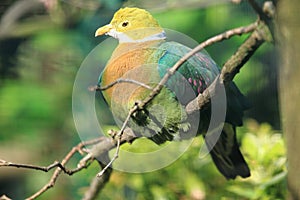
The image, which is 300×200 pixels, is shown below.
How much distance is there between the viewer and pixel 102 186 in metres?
1.20

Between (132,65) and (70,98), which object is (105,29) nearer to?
(132,65)

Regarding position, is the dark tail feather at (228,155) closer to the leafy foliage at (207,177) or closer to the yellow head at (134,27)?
the leafy foliage at (207,177)

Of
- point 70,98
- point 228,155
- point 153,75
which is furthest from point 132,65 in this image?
point 70,98

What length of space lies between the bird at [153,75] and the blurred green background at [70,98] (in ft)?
0.25

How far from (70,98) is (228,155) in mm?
569

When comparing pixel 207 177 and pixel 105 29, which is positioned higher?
pixel 105 29

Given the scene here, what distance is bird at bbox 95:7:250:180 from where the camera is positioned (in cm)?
96

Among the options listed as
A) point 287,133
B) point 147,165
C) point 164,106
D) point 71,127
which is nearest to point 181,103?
point 164,106

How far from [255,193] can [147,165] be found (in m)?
0.16

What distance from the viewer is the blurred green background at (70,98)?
3.99 feet

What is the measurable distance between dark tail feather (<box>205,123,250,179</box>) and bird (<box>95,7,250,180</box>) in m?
0.09

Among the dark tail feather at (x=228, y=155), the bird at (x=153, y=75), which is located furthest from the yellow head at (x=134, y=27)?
the dark tail feather at (x=228, y=155)

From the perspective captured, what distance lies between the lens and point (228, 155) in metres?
1.13

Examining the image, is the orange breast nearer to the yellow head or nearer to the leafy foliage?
the yellow head
